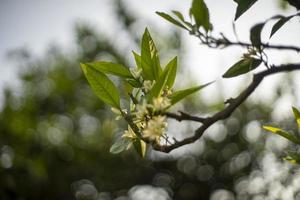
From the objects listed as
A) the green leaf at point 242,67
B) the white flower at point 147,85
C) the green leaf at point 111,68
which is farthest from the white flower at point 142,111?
the green leaf at point 242,67

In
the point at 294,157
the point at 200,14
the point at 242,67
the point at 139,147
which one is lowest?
the point at 294,157

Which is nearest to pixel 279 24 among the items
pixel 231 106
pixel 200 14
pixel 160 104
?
pixel 200 14

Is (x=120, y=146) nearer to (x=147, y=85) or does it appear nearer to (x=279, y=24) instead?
(x=147, y=85)

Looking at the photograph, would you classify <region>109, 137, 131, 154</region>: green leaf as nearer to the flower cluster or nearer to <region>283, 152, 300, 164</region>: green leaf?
the flower cluster

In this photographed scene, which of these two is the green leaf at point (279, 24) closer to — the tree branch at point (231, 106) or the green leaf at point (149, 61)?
the tree branch at point (231, 106)

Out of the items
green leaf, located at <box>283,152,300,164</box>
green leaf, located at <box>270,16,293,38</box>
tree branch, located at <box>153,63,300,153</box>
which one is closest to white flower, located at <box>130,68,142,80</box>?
tree branch, located at <box>153,63,300,153</box>
